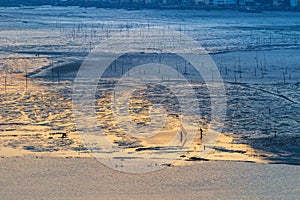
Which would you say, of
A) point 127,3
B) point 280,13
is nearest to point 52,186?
point 280,13

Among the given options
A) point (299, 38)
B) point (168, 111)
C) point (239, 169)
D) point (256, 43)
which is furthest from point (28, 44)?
point (239, 169)

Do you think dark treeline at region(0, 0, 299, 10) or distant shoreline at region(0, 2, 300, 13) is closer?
distant shoreline at region(0, 2, 300, 13)

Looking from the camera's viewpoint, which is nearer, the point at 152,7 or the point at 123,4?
the point at 152,7

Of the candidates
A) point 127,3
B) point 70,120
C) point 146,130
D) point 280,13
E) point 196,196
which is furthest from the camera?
point 127,3

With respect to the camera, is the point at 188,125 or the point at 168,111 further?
the point at 168,111

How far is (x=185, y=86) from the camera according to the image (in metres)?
14.8

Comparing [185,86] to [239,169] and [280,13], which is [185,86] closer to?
[239,169]

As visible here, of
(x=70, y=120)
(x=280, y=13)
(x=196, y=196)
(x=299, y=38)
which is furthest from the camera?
(x=280, y=13)

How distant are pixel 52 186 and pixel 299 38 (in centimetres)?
2083

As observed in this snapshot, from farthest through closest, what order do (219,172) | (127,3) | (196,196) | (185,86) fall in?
(127,3), (185,86), (219,172), (196,196)

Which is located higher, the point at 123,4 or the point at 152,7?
the point at 123,4

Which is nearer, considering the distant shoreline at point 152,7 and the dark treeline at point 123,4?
the distant shoreline at point 152,7

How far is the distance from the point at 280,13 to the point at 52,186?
41265 millimetres

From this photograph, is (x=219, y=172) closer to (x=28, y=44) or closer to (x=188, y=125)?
(x=188, y=125)
